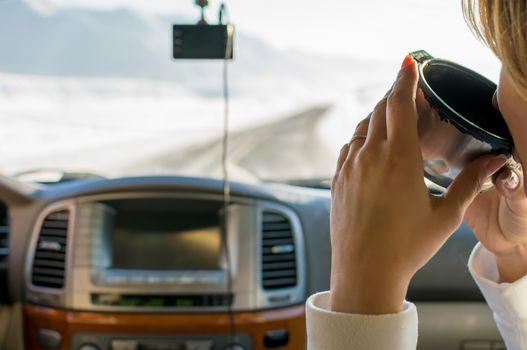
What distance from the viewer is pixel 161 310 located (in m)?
2.37

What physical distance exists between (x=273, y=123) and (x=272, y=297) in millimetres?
1771

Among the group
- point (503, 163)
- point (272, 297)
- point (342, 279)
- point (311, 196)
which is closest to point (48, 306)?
point (272, 297)

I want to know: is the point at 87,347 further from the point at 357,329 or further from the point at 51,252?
the point at 357,329

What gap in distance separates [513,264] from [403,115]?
509 millimetres

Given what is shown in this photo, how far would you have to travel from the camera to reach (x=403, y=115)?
96 cm

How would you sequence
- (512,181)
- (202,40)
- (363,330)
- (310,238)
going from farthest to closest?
(310,238), (202,40), (512,181), (363,330)

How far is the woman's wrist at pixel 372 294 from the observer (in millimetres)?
1007

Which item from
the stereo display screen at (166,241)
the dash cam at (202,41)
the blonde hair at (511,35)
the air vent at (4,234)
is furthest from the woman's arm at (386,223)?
the air vent at (4,234)

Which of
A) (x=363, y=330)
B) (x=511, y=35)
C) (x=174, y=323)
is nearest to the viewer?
(x=511, y=35)

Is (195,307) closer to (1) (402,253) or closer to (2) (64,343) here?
(2) (64,343)

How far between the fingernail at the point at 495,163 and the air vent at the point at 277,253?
57.2 inches

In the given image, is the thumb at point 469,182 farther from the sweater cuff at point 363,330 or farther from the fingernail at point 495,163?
the sweater cuff at point 363,330

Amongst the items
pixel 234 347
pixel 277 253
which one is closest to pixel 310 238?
pixel 277 253

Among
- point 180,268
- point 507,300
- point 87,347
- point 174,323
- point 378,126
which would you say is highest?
point 378,126
